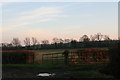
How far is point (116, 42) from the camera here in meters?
11.4

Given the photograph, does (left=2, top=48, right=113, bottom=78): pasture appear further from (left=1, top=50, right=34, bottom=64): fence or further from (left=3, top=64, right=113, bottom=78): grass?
(left=1, top=50, right=34, bottom=64): fence

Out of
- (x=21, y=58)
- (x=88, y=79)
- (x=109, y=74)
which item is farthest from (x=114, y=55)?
(x=21, y=58)

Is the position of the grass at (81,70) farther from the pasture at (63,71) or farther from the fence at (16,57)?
the fence at (16,57)

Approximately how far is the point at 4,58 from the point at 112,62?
1045cm

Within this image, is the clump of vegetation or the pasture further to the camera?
the pasture

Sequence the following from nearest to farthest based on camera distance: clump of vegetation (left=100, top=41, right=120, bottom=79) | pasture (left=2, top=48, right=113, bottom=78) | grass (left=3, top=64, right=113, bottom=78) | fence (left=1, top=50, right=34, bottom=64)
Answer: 1. clump of vegetation (left=100, top=41, right=120, bottom=79)
2. grass (left=3, top=64, right=113, bottom=78)
3. pasture (left=2, top=48, right=113, bottom=78)
4. fence (left=1, top=50, right=34, bottom=64)

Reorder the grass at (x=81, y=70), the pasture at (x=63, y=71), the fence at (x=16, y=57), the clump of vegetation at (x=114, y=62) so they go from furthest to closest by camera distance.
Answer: the fence at (x=16, y=57)
the pasture at (x=63, y=71)
the grass at (x=81, y=70)
the clump of vegetation at (x=114, y=62)

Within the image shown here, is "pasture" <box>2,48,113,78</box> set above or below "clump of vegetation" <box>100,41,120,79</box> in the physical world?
below

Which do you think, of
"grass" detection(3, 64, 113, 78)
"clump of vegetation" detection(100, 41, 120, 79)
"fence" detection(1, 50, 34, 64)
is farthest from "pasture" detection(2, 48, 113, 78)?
"fence" detection(1, 50, 34, 64)

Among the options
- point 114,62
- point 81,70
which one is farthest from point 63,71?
point 114,62

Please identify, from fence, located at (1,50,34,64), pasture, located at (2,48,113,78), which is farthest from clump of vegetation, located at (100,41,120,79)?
fence, located at (1,50,34,64)

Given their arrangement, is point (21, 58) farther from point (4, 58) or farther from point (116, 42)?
point (116, 42)

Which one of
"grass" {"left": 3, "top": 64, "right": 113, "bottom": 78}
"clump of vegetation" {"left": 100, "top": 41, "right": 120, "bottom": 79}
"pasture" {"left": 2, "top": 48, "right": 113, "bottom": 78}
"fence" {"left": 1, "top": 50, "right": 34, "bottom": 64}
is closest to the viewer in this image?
"clump of vegetation" {"left": 100, "top": 41, "right": 120, "bottom": 79}

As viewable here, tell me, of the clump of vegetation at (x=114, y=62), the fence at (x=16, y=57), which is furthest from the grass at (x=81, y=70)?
the fence at (x=16, y=57)
